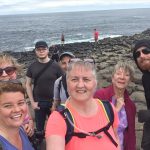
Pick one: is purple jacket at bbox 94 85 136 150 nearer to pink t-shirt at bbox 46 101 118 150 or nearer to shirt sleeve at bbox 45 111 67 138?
pink t-shirt at bbox 46 101 118 150

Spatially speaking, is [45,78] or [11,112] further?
[45,78]

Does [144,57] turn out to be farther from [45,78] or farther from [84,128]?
[45,78]

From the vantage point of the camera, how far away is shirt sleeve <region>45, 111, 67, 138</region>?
255 cm

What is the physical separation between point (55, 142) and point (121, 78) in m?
2.10

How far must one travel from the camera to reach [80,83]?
2.79 metres

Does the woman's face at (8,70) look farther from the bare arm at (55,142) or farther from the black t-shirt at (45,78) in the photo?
the black t-shirt at (45,78)

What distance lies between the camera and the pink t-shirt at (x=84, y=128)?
2563 mm

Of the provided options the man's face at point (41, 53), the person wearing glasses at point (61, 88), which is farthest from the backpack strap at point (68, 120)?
the man's face at point (41, 53)

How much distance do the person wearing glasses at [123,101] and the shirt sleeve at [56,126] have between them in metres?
1.84

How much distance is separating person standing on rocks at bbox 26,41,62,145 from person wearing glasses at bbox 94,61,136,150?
1.72 m

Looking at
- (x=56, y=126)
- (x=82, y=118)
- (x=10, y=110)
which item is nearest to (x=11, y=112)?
(x=10, y=110)

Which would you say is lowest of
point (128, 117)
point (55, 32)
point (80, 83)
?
point (55, 32)

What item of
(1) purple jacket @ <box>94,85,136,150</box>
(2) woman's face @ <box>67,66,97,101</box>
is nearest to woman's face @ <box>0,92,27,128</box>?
(2) woman's face @ <box>67,66,97,101</box>

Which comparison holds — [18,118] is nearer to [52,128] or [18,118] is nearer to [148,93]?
[52,128]
